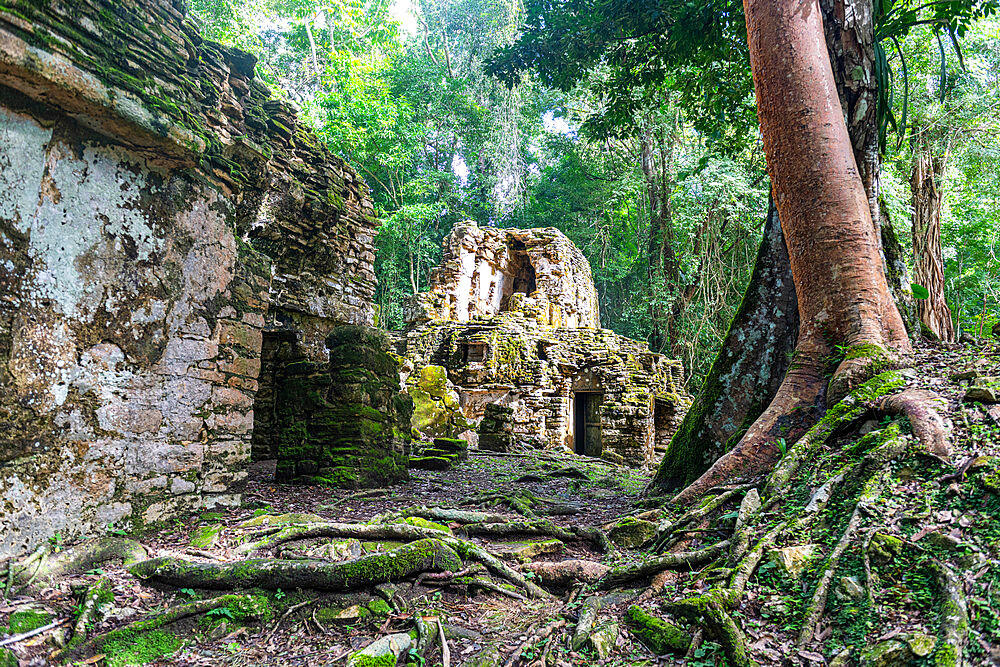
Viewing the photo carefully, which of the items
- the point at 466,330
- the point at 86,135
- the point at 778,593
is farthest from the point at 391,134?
the point at 778,593

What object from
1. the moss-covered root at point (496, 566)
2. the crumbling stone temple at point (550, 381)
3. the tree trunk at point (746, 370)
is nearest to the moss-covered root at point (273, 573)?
the moss-covered root at point (496, 566)

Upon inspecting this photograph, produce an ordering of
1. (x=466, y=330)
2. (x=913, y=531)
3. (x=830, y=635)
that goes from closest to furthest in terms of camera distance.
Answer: (x=830, y=635) < (x=913, y=531) < (x=466, y=330)

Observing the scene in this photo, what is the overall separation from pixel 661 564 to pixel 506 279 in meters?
18.3

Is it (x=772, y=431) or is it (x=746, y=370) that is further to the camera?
(x=746, y=370)

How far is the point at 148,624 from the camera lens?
2.38 metres

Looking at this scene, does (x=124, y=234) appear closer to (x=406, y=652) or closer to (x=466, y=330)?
(x=406, y=652)

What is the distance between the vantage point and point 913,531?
205cm

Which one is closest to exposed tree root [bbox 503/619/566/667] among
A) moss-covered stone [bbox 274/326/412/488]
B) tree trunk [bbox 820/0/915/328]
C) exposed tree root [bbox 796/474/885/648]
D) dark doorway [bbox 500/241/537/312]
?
exposed tree root [bbox 796/474/885/648]

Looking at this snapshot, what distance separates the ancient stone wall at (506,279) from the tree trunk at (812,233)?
13.0 metres

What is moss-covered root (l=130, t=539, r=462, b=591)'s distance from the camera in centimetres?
278

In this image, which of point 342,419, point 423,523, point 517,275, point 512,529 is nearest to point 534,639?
point 512,529

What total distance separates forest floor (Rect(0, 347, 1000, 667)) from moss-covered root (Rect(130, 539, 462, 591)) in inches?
1.8

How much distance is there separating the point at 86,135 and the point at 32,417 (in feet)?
5.88

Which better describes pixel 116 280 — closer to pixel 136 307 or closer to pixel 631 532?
pixel 136 307
